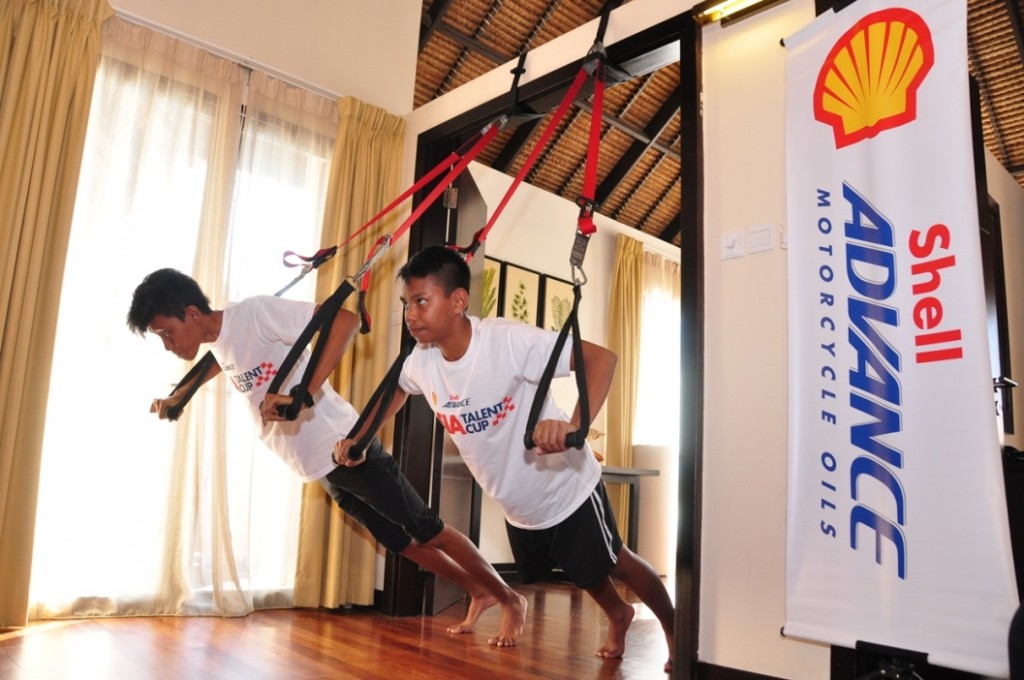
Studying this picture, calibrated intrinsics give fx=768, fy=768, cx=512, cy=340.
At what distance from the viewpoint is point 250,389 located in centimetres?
281

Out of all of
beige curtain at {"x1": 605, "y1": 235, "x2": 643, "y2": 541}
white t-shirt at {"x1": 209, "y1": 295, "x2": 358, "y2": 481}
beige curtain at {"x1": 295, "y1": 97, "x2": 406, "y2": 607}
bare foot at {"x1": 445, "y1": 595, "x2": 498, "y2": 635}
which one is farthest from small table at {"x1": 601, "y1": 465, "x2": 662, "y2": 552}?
white t-shirt at {"x1": 209, "y1": 295, "x2": 358, "y2": 481}

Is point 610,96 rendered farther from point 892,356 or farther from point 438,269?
point 892,356

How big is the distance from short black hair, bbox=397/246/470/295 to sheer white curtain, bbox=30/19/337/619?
4.98 feet

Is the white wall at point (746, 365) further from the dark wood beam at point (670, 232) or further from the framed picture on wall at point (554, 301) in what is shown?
the dark wood beam at point (670, 232)

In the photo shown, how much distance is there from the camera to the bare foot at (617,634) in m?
2.67

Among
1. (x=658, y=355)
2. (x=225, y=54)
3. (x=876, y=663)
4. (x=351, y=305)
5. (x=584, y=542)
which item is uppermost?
(x=225, y=54)

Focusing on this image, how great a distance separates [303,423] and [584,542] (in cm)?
115

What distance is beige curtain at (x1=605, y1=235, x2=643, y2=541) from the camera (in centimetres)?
Answer: 613

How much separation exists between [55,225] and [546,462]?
2.16 meters

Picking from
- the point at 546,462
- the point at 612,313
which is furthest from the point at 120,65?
the point at 612,313

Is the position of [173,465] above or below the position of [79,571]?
above

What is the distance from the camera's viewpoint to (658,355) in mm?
6926

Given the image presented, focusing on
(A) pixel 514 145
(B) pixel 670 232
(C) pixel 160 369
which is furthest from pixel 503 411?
(B) pixel 670 232

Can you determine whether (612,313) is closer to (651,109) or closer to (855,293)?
(651,109)
